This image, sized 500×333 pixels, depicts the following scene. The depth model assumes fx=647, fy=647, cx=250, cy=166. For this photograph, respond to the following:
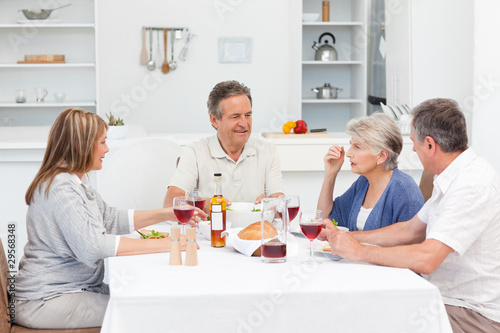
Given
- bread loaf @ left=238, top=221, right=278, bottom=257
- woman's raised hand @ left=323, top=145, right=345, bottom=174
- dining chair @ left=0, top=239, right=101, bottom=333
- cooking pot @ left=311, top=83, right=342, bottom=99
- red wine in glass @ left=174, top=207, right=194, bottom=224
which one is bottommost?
dining chair @ left=0, top=239, right=101, bottom=333

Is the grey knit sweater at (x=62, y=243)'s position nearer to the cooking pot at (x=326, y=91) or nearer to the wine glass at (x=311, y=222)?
the wine glass at (x=311, y=222)

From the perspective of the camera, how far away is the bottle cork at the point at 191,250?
5.46 ft

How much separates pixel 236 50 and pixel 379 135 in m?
4.39

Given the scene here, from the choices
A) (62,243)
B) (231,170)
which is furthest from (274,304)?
(231,170)

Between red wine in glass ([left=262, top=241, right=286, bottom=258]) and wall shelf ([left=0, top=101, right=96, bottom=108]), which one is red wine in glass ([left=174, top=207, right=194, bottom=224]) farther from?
wall shelf ([left=0, top=101, right=96, bottom=108])

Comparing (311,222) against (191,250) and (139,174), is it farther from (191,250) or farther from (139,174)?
(139,174)

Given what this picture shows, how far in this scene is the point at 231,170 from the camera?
2742 millimetres

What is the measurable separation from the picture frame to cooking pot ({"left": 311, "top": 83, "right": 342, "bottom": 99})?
76 centimetres

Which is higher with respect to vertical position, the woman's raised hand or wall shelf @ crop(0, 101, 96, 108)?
wall shelf @ crop(0, 101, 96, 108)

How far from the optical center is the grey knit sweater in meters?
1.81

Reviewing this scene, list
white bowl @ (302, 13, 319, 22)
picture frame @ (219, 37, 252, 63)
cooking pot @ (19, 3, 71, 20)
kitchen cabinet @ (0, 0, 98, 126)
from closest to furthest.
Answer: cooking pot @ (19, 3, 71, 20)
kitchen cabinet @ (0, 0, 98, 126)
white bowl @ (302, 13, 319, 22)
picture frame @ (219, 37, 252, 63)

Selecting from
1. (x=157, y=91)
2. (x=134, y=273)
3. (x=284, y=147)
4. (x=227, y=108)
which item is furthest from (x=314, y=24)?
(x=134, y=273)

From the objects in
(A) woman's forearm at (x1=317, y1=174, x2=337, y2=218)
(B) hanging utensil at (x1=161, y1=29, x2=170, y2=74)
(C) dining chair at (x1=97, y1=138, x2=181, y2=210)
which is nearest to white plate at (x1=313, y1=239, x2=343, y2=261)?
(A) woman's forearm at (x1=317, y1=174, x2=337, y2=218)

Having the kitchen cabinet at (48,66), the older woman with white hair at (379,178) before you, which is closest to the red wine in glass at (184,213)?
the older woman with white hair at (379,178)
